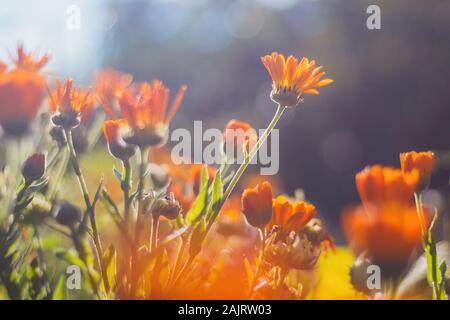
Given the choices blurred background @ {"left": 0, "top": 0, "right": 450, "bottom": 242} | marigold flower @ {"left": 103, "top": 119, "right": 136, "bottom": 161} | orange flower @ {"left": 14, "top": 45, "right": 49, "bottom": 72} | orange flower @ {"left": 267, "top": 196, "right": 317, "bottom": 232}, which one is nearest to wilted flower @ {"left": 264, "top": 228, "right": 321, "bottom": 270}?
orange flower @ {"left": 267, "top": 196, "right": 317, "bottom": 232}

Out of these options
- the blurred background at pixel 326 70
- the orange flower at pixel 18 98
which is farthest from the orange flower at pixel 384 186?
the blurred background at pixel 326 70

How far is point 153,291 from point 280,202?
3.9 inches

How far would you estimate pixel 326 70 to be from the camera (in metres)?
1.03

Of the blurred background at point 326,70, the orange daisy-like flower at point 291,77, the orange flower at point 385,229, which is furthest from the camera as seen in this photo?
the blurred background at point 326,70

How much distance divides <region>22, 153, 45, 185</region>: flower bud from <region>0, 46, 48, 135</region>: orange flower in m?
0.05

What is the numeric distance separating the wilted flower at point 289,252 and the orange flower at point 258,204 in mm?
21

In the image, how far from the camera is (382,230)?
29 centimetres

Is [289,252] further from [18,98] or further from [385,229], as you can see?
[18,98]

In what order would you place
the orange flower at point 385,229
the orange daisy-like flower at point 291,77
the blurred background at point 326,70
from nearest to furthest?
the orange flower at point 385,229 → the orange daisy-like flower at point 291,77 → the blurred background at point 326,70

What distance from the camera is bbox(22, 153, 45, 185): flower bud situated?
0.37 m

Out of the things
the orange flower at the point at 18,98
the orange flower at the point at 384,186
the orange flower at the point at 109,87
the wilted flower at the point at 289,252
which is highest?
the orange flower at the point at 109,87

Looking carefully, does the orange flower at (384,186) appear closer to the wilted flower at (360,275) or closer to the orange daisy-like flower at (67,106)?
the wilted flower at (360,275)

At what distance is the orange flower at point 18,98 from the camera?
0.40 m

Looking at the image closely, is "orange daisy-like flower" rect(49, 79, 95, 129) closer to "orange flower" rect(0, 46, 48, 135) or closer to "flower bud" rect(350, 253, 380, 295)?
"orange flower" rect(0, 46, 48, 135)
